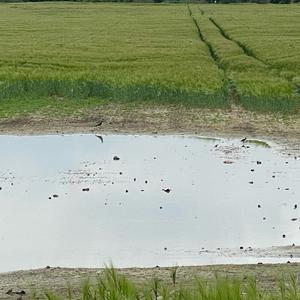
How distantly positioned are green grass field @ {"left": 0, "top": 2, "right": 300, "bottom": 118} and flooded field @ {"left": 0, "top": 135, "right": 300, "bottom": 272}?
4882 mm

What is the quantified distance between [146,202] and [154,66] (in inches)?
828

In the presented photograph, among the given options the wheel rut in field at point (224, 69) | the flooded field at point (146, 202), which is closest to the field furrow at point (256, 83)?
the wheel rut in field at point (224, 69)

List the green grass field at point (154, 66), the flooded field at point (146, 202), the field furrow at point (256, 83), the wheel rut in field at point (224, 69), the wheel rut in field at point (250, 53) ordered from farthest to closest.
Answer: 1. the wheel rut in field at point (250, 53)
2. the wheel rut in field at point (224, 69)
3. the green grass field at point (154, 66)
4. the field furrow at point (256, 83)
5. the flooded field at point (146, 202)

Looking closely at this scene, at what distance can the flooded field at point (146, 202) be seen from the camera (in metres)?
12.3

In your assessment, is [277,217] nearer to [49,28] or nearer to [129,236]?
[129,236]

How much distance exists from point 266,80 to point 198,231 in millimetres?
16600

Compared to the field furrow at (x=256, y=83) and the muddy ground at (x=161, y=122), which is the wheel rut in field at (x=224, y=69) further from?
the muddy ground at (x=161, y=122)

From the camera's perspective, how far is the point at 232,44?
47.8 meters

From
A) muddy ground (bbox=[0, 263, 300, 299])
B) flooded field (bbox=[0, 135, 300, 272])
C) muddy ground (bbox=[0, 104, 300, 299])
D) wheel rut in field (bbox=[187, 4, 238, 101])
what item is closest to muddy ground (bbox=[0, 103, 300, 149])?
muddy ground (bbox=[0, 104, 300, 299])

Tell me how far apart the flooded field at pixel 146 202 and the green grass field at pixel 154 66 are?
488 cm

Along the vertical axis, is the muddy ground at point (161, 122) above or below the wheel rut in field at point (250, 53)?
below

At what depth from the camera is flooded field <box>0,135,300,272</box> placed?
12.3m

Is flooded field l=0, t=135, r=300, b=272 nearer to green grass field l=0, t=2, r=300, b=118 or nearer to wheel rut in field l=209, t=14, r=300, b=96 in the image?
green grass field l=0, t=2, r=300, b=118

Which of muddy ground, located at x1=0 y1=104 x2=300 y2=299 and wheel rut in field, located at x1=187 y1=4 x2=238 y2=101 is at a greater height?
wheel rut in field, located at x1=187 y1=4 x2=238 y2=101
